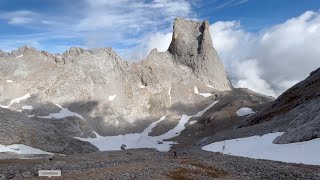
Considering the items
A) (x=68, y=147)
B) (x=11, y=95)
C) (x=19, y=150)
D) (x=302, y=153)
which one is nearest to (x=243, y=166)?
(x=302, y=153)

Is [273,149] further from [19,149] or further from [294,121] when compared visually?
[19,149]

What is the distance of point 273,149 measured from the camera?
5703 centimetres

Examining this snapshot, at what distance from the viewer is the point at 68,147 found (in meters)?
115

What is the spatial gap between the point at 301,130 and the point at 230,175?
77.6 ft

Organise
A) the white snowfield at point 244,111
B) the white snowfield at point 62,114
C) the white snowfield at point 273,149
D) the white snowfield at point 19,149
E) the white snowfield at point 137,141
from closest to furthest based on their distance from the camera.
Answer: the white snowfield at point 273,149 < the white snowfield at point 19,149 < the white snowfield at point 137,141 < the white snowfield at point 62,114 < the white snowfield at point 244,111

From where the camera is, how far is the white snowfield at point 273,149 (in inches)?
1911

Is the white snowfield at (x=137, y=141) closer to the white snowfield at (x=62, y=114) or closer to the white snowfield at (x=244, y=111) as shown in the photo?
the white snowfield at (x=62, y=114)

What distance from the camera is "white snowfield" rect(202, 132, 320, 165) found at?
48531mm

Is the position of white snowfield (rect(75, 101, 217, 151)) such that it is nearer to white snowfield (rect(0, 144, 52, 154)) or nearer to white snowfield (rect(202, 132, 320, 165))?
white snowfield (rect(0, 144, 52, 154))

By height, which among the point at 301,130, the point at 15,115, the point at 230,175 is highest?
the point at 15,115

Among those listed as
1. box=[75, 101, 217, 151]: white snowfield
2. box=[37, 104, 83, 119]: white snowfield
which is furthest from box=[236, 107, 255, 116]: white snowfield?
box=[37, 104, 83, 119]: white snowfield

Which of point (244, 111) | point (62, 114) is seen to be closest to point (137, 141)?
point (62, 114)

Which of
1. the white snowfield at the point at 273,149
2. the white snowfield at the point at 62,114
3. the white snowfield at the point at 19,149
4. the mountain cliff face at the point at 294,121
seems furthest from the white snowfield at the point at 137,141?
the white snowfield at the point at 273,149

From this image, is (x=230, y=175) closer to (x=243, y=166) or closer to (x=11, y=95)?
(x=243, y=166)
